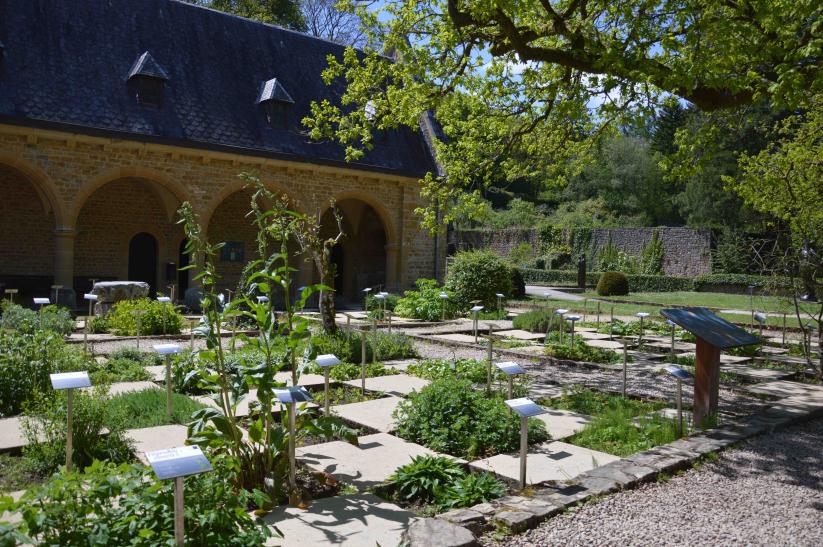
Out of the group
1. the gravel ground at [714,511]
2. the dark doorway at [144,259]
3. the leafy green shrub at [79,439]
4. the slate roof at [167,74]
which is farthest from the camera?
the dark doorway at [144,259]

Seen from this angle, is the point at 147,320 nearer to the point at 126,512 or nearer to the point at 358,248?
the point at 126,512

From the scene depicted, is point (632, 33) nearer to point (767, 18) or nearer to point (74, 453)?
point (767, 18)

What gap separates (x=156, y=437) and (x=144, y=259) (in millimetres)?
14314

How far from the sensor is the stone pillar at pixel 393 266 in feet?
63.7

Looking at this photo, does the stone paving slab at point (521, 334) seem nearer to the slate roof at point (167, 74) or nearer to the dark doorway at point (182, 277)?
the slate roof at point (167, 74)

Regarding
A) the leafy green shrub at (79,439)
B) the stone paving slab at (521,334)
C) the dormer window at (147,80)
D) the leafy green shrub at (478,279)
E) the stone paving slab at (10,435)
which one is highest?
the dormer window at (147,80)

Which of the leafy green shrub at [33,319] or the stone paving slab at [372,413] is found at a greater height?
the leafy green shrub at [33,319]

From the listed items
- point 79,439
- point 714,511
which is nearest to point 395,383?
point 79,439

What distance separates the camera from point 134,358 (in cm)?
811

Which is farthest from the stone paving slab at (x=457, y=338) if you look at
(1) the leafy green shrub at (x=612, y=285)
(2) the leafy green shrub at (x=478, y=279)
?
(1) the leafy green shrub at (x=612, y=285)

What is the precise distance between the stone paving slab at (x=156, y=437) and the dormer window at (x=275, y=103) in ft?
43.2

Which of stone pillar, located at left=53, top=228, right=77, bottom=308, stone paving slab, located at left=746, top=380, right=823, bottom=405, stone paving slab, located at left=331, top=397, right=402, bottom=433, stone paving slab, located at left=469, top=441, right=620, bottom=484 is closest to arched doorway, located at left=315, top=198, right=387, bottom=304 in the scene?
stone pillar, located at left=53, top=228, right=77, bottom=308

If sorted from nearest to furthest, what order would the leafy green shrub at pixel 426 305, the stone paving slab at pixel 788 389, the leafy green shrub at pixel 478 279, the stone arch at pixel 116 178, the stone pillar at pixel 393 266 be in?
the stone paving slab at pixel 788 389, the stone arch at pixel 116 178, the leafy green shrub at pixel 426 305, the leafy green shrub at pixel 478 279, the stone pillar at pixel 393 266

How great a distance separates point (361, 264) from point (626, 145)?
32666mm
